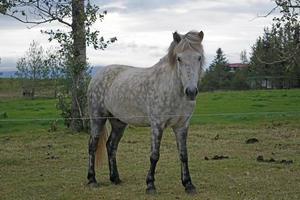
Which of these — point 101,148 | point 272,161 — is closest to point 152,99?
point 101,148

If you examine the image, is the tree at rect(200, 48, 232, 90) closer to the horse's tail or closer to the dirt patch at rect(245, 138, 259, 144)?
the dirt patch at rect(245, 138, 259, 144)

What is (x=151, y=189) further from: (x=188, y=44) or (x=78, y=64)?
(x=78, y=64)

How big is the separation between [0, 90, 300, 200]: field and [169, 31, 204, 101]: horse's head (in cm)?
172

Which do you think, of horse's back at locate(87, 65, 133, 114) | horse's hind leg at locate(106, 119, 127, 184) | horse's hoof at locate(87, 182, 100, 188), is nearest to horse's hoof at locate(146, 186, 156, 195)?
horse's hoof at locate(87, 182, 100, 188)

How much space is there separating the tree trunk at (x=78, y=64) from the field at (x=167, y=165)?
754 millimetres

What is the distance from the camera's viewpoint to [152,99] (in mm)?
7613

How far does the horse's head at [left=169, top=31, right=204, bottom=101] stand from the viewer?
6.77m

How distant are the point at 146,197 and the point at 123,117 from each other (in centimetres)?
155

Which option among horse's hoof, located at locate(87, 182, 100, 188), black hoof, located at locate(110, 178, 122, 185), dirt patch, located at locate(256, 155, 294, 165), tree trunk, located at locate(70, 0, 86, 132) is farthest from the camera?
tree trunk, located at locate(70, 0, 86, 132)

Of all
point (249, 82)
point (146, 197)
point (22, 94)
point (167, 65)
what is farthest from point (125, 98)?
point (249, 82)

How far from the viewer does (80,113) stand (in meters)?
16.5

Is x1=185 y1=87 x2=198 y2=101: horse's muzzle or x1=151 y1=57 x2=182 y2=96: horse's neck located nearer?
x1=185 y1=87 x2=198 y2=101: horse's muzzle

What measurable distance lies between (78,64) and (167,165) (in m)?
6.95

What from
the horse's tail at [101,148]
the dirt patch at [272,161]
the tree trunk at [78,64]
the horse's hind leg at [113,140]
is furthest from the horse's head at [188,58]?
the tree trunk at [78,64]
